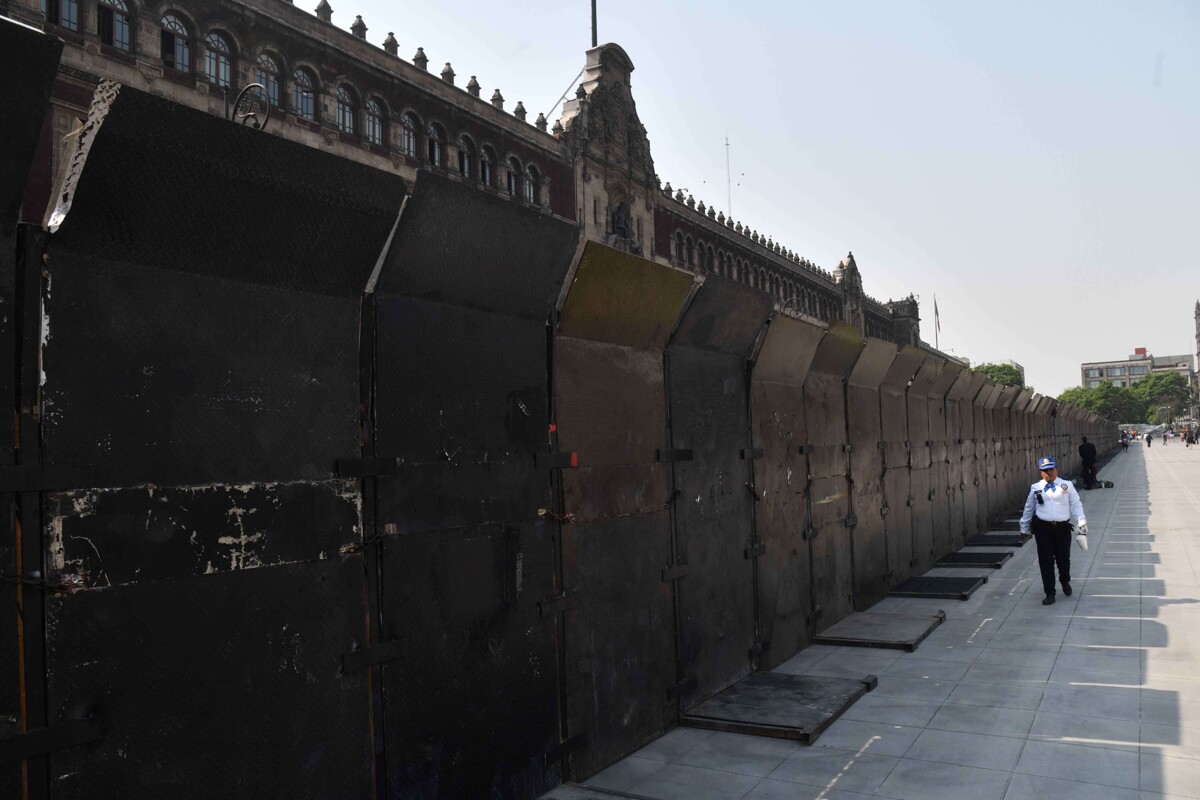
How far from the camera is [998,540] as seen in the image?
17.1m

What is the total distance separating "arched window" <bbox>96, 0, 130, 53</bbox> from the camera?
24.8 metres

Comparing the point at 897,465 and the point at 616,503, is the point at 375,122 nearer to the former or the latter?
the point at 897,465

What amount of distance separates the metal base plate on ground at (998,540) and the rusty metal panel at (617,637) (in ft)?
39.2

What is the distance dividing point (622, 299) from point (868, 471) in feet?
20.0

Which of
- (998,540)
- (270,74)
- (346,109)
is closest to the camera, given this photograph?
(998,540)

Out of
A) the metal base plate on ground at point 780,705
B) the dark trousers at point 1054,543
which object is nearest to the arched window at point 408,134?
the dark trousers at point 1054,543

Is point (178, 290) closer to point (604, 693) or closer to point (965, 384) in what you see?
point (604, 693)

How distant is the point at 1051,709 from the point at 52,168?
24.4 metres

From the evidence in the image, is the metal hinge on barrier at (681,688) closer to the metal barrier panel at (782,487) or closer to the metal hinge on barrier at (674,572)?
the metal hinge on barrier at (674,572)

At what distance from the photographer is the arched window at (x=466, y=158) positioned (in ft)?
119

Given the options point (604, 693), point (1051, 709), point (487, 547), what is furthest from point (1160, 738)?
point (487, 547)

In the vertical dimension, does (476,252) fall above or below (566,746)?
above

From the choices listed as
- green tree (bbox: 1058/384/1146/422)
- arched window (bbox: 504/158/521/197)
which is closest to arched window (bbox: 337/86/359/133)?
arched window (bbox: 504/158/521/197)

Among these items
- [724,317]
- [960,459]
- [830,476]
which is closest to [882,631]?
[830,476]
